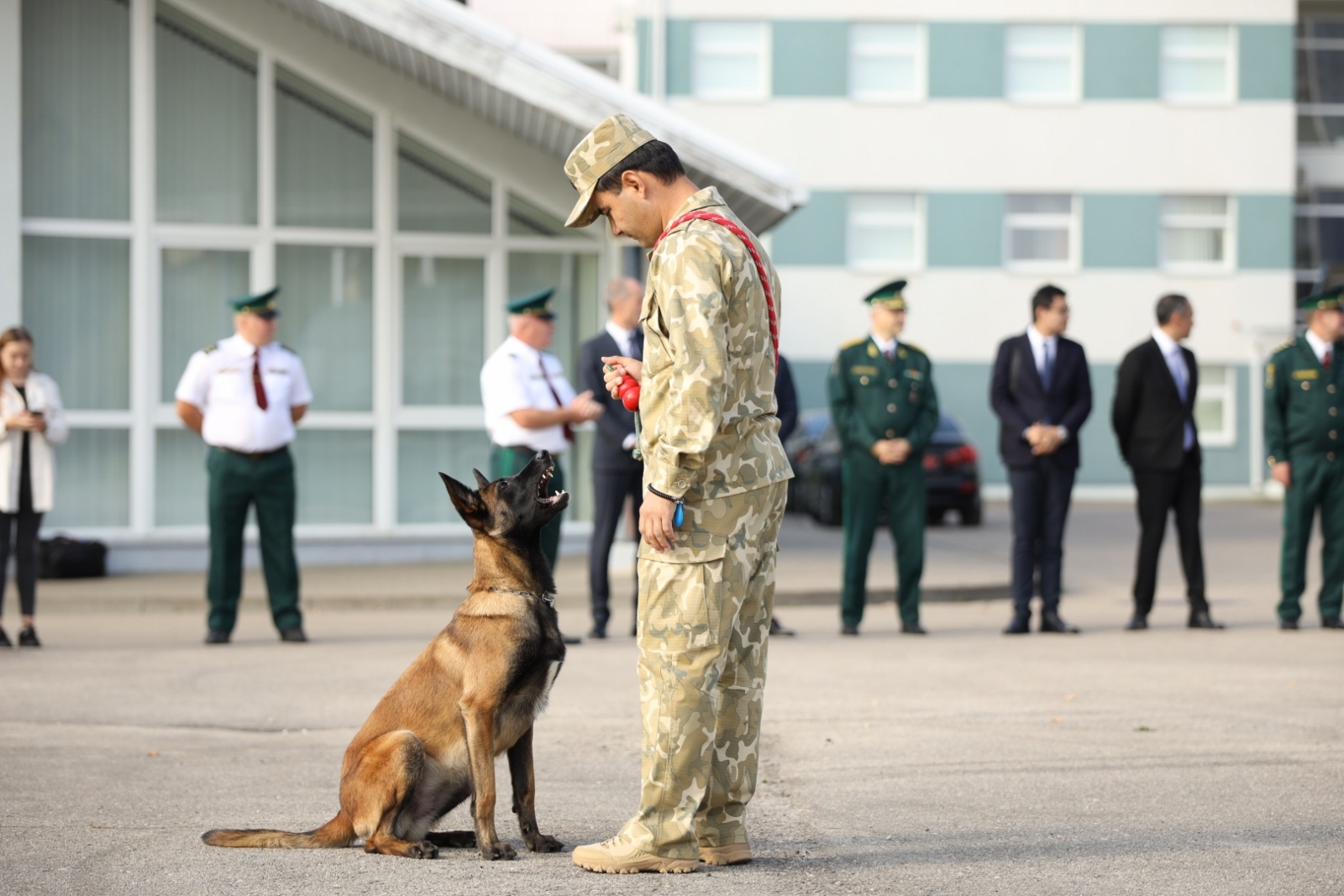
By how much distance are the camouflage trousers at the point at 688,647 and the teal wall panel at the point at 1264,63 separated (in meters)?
31.7

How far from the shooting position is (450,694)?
4.96 meters

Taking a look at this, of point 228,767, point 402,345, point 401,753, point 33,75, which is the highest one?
point 33,75

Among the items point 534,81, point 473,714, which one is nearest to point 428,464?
point 534,81

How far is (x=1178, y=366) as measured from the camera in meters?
11.3

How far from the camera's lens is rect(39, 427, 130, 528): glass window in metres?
14.7

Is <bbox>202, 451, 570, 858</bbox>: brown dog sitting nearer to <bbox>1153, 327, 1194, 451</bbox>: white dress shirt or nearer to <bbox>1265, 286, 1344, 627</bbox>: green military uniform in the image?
<bbox>1153, 327, 1194, 451</bbox>: white dress shirt

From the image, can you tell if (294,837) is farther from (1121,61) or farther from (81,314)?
(1121,61)

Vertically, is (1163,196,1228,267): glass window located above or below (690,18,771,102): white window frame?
below

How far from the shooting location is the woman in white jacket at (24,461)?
33.7 ft

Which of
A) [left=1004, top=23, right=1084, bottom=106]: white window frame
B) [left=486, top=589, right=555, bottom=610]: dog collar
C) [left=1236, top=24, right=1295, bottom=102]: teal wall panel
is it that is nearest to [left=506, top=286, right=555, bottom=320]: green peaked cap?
[left=486, top=589, right=555, bottom=610]: dog collar

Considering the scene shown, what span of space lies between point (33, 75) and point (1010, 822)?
41.3 ft

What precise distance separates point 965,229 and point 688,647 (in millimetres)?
28954

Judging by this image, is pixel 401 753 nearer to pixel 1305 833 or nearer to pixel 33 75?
pixel 1305 833

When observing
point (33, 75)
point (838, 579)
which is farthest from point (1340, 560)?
point (33, 75)
